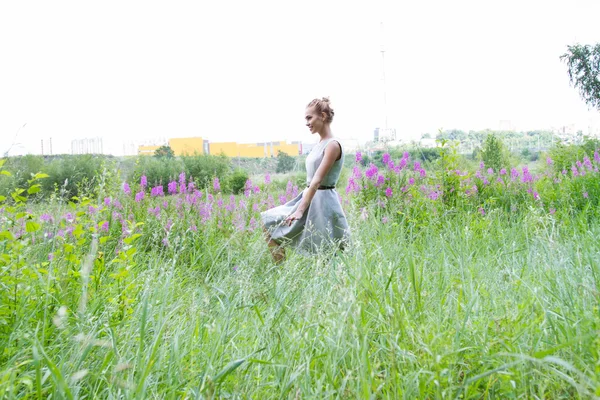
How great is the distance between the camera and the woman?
3.56 m

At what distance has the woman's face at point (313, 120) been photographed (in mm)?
3713

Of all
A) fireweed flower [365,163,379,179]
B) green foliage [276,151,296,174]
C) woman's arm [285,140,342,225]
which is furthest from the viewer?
green foliage [276,151,296,174]

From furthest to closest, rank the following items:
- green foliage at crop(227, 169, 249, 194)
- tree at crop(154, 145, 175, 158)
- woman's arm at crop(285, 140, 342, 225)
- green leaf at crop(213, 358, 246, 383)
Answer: tree at crop(154, 145, 175, 158) < green foliage at crop(227, 169, 249, 194) < woman's arm at crop(285, 140, 342, 225) < green leaf at crop(213, 358, 246, 383)

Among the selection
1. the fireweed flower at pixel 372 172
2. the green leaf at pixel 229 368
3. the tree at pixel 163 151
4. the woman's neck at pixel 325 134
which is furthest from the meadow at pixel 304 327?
the tree at pixel 163 151

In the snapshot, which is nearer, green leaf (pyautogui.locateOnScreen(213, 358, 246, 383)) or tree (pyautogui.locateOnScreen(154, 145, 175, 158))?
green leaf (pyautogui.locateOnScreen(213, 358, 246, 383))

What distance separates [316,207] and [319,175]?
0.25 m

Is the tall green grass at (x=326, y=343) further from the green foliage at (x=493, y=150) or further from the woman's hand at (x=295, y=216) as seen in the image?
the green foliage at (x=493, y=150)

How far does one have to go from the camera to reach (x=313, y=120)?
371 centimetres

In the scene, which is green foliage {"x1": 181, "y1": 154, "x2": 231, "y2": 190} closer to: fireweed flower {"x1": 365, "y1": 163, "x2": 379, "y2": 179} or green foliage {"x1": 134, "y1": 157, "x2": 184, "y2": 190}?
green foliage {"x1": 134, "y1": 157, "x2": 184, "y2": 190}

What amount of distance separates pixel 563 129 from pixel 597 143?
127cm

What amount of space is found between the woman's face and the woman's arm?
23cm

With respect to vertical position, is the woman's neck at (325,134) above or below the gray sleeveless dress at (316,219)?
above

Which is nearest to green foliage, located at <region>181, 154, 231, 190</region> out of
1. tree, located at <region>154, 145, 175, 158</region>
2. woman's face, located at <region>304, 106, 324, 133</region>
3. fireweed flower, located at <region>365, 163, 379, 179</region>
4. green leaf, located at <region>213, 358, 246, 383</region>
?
tree, located at <region>154, 145, 175, 158</region>

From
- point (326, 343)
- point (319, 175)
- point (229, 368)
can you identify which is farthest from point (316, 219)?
point (229, 368)
